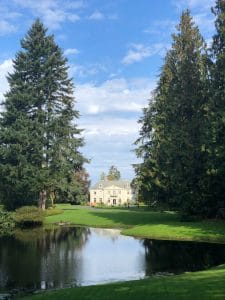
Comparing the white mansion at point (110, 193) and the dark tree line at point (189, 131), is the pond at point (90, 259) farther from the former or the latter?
the white mansion at point (110, 193)

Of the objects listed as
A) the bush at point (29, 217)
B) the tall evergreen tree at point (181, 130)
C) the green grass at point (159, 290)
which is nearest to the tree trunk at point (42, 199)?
the bush at point (29, 217)

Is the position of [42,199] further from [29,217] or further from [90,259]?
[90,259]

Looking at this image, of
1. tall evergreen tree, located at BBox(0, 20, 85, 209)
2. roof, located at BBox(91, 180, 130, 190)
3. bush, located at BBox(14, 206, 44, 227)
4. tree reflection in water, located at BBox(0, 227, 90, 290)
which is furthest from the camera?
A: roof, located at BBox(91, 180, 130, 190)

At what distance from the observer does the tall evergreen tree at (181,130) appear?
4081cm

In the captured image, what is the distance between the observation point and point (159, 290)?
1451 centimetres

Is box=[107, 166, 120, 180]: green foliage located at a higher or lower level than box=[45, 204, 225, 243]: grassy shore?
higher

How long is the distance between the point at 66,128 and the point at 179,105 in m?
20.6

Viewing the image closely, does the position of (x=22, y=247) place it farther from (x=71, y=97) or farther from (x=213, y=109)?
(x=71, y=97)

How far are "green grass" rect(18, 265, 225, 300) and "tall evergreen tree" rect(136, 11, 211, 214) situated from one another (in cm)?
2294

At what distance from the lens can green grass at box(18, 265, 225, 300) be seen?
44.0ft

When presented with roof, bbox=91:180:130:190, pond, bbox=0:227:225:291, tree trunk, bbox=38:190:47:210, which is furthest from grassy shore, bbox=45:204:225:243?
roof, bbox=91:180:130:190

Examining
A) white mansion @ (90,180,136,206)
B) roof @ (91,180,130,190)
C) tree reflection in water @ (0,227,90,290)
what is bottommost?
tree reflection in water @ (0,227,90,290)

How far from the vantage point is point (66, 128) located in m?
60.7

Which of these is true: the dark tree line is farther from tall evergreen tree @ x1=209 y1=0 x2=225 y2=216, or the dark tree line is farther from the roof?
the roof
